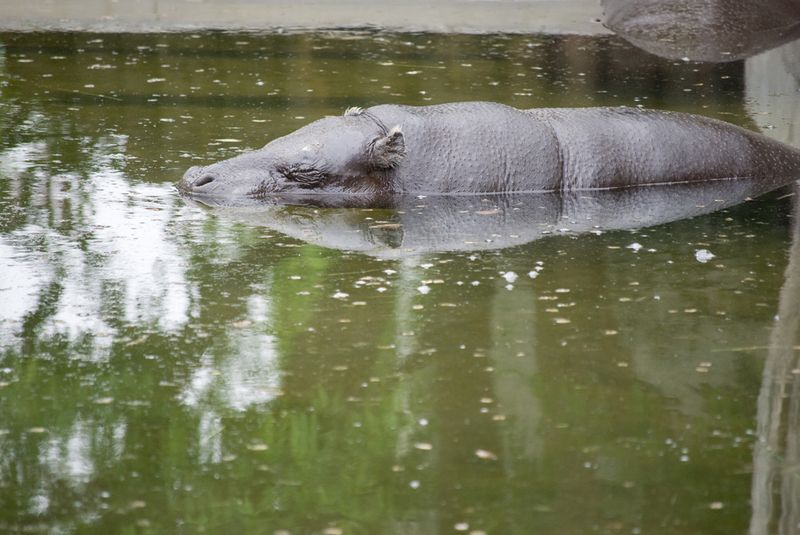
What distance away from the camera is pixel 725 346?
562 centimetres

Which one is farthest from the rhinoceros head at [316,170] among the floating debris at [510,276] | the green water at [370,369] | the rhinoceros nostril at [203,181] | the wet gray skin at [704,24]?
the wet gray skin at [704,24]

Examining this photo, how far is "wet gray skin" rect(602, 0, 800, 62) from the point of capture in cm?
1427

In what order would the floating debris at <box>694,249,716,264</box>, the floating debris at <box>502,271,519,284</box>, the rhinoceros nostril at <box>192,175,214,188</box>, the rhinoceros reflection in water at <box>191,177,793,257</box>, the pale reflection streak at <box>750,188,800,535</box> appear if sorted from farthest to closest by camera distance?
the rhinoceros nostril at <box>192,175,214,188</box> → the rhinoceros reflection in water at <box>191,177,793,257</box> → the floating debris at <box>694,249,716,264</box> → the floating debris at <box>502,271,519,284</box> → the pale reflection streak at <box>750,188,800,535</box>

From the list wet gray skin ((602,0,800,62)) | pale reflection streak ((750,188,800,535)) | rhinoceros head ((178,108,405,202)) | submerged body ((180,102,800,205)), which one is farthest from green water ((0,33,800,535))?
wet gray skin ((602,0,800,62))

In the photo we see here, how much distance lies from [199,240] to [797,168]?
4438 millimetres

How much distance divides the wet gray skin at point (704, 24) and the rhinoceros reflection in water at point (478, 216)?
5878mm

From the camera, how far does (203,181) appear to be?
27.0 ft

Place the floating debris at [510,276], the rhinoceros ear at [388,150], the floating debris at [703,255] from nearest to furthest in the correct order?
1. the floating debris at [510,276]
2. the floating debris at [703,255]
3. the rhinoceros ear at [388,150]

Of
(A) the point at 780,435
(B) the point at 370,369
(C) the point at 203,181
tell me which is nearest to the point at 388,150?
(C) the point at 203,181

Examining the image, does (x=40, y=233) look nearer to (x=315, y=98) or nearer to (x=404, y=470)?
(x=404, y=470)

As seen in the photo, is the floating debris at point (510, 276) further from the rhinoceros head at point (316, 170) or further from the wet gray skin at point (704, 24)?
the wet gray skin at point (704, 24)

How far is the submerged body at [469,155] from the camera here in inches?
325

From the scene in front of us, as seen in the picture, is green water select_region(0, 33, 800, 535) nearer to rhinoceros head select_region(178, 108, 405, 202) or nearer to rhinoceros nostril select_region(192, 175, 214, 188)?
rhinoceros nostril select_region(192, 175, 214, 188)

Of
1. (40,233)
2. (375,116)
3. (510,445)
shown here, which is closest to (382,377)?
(510,445)
